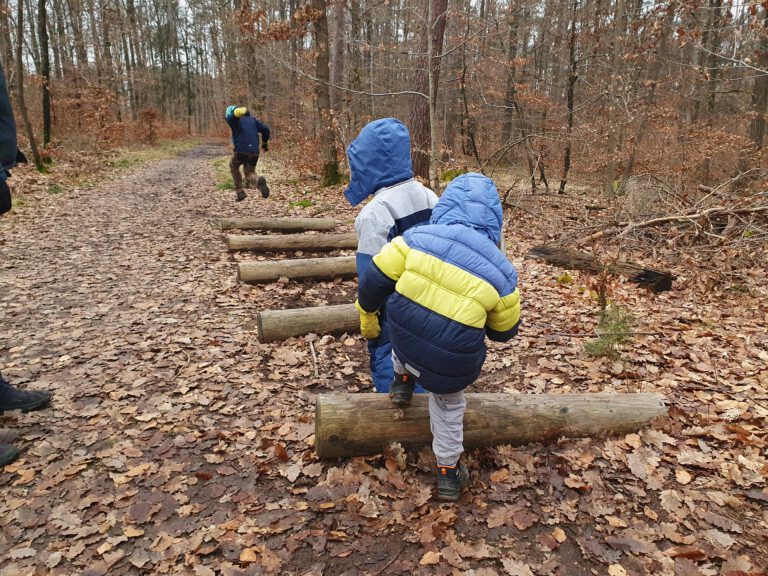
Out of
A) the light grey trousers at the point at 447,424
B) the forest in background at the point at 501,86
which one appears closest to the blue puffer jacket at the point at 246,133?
the forest in background at the point at 501,86

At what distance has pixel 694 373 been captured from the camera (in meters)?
4.38

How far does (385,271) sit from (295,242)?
221 inches

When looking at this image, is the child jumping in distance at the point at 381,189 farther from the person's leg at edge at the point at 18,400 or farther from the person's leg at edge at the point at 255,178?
the person's leg at edge at the point at 255,178

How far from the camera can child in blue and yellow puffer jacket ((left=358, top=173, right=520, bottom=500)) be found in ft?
8.36

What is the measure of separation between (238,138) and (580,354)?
8642 millimetres

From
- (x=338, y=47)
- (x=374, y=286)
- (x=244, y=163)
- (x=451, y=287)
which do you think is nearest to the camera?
(x=451, y=287)

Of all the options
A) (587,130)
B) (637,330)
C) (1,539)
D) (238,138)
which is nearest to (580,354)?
(637,330)

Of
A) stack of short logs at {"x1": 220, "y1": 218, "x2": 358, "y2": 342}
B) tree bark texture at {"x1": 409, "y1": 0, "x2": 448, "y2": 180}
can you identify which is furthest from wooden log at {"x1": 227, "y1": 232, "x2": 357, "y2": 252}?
tree bark texture at {"x1": 409, "y1": 0, "x2": 448, "y2": 180}

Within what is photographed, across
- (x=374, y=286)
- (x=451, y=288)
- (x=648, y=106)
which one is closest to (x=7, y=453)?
(x=374, y=286)

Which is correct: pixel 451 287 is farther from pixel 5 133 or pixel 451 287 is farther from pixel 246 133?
pixel 246 133

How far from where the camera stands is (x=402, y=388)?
10.6 feet

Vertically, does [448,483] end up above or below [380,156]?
below

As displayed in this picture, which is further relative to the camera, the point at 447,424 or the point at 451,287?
the point at 447,424

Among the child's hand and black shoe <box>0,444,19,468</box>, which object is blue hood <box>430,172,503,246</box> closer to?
the child's hand
